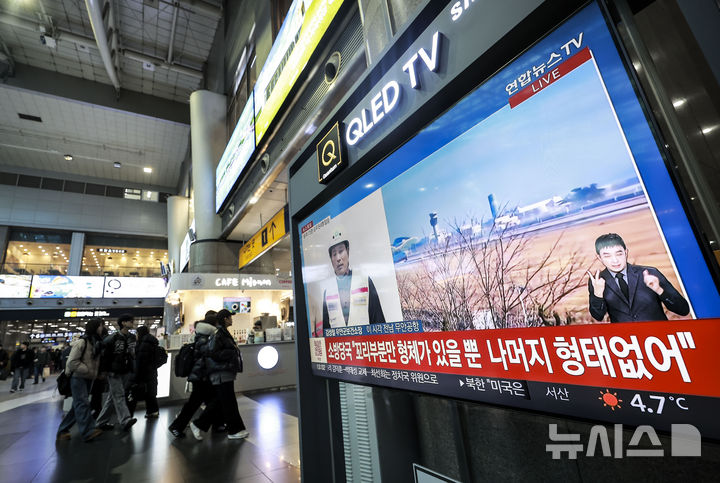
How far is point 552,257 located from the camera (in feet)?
2.69

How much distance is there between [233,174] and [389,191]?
715 centimetres

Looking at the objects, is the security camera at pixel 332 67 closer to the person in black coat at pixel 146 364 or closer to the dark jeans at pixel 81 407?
the person in black coat at pixel 146 364

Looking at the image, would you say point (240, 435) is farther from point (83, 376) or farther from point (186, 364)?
point (83, 376)

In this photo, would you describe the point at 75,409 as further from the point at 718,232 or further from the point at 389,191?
the point at 718,232

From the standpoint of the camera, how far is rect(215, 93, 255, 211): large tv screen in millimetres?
6641

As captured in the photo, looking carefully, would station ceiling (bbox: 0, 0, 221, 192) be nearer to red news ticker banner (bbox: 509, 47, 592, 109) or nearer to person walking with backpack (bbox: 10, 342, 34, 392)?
person walking with backpack (bbox: 10, 342, 34, 392)

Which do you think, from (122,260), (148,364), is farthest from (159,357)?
(122,260)

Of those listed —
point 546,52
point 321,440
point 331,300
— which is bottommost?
point 321,440

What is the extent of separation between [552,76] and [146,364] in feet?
19.2

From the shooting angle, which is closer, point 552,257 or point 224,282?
point 552,257

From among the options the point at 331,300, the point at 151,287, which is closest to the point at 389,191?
the point at 331,300

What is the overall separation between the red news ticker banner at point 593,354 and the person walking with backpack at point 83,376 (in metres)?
4.57

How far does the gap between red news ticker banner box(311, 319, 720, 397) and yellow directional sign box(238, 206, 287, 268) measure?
4936mm

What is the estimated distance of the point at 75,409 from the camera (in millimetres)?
3936
